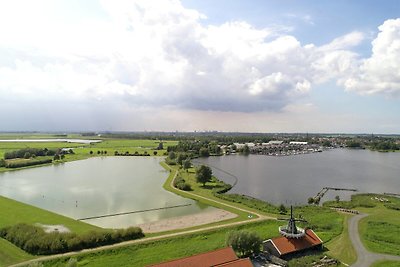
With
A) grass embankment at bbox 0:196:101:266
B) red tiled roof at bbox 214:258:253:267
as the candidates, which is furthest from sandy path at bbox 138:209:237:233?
red tiled roof at bbox 214:258:253:267

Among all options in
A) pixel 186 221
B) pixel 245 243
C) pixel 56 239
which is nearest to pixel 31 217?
pixel 56 239

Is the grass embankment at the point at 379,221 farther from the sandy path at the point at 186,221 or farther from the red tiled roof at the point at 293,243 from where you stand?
the sandy path at the point at 186,221

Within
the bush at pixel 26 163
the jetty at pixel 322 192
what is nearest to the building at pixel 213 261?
the jetty at pixel 322 192

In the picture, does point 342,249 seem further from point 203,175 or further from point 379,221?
point 203,175

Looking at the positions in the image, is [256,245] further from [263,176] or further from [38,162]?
[38,162]

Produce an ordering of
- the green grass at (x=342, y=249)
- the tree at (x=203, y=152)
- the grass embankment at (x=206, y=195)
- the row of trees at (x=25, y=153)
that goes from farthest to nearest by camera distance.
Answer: the tree at (x=203, y=152), the row of trees at (x=25, y=153), the grass embankment at (x=206, y=195), the green grass at (x=342, y=249)

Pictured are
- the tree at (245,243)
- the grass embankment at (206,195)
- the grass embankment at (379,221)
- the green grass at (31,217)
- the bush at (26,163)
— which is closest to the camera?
the tree at (245,243)

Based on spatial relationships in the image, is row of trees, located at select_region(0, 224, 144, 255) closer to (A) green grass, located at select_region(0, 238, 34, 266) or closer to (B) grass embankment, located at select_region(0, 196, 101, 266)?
(A) green grass, located at select_region(0, 238, 34, 266)
